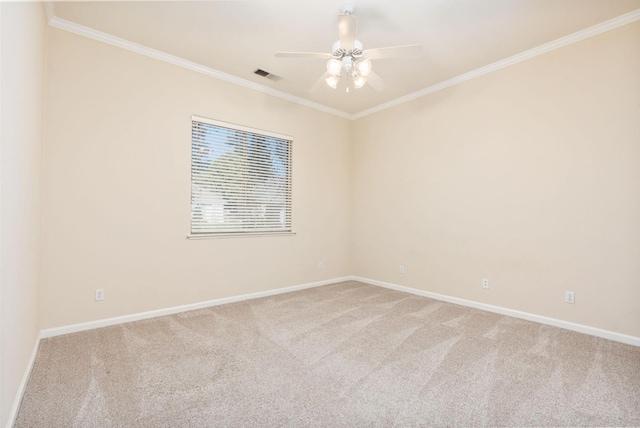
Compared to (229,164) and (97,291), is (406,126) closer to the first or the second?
(229,164)

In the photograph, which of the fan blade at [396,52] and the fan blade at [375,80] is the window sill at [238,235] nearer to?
the fan blade at [375,80]

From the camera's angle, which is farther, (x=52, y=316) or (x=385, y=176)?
(x=385, y=176)

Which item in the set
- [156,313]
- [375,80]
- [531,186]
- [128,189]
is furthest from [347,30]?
[156,313]

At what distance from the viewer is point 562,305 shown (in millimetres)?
3037

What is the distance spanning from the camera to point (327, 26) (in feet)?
9.34

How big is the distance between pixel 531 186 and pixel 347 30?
2.53 meters

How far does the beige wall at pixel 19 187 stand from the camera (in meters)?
1.44

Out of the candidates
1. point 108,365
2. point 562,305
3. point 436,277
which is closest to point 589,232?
point 562,305

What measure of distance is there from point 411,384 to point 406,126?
3.57 m

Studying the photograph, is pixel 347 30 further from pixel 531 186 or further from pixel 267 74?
pixel 531 186

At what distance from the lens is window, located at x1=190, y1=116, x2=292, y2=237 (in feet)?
12.0

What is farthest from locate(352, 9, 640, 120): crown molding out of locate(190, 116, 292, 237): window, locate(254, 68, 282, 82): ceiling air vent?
locate(190, 116, 292, 237): window

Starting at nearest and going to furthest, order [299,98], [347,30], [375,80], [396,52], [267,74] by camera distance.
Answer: [347,30] → [396,52] → [375,80] → [267,74] → [299,98]

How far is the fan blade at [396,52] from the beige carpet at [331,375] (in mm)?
2443
